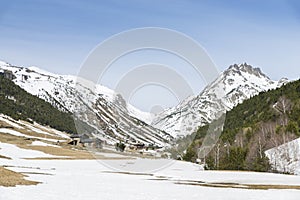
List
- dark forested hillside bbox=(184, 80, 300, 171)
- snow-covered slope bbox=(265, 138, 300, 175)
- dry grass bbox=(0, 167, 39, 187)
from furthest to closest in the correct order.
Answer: dark forested hillside bbox=(184, 80, 300, 171) < snow-covered slope bbox=(265, 138, 300, 175) < dry grass bbox=(0, 167, 39, 187)

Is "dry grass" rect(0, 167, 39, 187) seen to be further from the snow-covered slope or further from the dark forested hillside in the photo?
the dark forested hillside

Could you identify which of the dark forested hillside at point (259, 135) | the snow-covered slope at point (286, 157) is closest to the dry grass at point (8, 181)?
the snow-covered slope at point (286, 157)

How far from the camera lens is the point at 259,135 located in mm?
110938

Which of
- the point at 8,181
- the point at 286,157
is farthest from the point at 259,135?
the point at 8,181

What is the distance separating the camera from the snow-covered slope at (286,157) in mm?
84025

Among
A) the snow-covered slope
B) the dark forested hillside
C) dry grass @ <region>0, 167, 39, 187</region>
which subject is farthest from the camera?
the dark forested hillside

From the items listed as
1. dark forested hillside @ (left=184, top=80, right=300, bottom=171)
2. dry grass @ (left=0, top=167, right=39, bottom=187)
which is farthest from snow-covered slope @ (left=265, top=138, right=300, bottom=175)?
dry grass @ (left=0, top=167, right=39, bottom=187)

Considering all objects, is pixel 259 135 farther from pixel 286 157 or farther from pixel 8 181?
pixel 8 181

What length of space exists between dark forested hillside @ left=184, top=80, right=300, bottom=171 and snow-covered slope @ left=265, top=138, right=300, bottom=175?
1703mm

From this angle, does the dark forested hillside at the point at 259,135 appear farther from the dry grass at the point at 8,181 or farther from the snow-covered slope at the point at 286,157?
the dry grass at the point at 8,181

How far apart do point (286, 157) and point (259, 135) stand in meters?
23.3

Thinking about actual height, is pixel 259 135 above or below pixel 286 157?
above

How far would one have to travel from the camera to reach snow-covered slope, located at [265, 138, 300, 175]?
84.0m

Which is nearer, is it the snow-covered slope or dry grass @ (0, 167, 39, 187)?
dry grass @ (0, 167, 39, 187)
